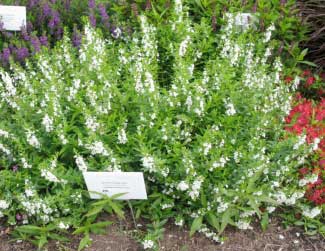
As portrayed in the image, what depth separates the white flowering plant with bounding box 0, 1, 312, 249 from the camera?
269 centimetres

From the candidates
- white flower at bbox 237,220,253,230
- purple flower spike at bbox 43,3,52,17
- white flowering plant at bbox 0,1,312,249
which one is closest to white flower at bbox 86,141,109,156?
white flowering plant at bbox 0,1,312,249

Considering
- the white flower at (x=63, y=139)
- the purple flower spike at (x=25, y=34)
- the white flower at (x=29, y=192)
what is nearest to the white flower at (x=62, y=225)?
the white flower at (x=29, y=192)

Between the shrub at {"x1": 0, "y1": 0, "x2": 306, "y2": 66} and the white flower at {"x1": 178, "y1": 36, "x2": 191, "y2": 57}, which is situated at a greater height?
the shrub at {"x1": 0, "y1": 0, "x2": 306, "y2": 66}

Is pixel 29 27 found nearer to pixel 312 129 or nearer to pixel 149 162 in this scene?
pixel 149 162

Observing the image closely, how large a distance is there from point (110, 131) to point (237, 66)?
1067 millimetres

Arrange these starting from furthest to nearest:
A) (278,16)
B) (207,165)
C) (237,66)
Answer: (278,16) < (237,66) < (207,165)

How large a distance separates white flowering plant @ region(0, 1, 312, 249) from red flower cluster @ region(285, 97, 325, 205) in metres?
0.12

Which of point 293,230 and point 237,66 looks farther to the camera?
point 237,66

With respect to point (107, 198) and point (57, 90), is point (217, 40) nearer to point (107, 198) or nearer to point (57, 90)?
point (57, 90)

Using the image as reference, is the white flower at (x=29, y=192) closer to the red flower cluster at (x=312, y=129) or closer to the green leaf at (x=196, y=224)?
the green leaf at (x=196, y=224)

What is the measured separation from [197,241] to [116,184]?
0.63m

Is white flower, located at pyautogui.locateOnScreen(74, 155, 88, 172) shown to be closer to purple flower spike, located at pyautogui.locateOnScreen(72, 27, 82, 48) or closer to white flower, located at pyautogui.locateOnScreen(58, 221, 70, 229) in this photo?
white flower, located at pyautogui.locateOnScreen(58, 221, 70, 229)

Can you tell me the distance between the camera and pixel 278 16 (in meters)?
3.90

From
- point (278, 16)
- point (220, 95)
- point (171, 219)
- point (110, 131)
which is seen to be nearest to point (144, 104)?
point (110, 131)
